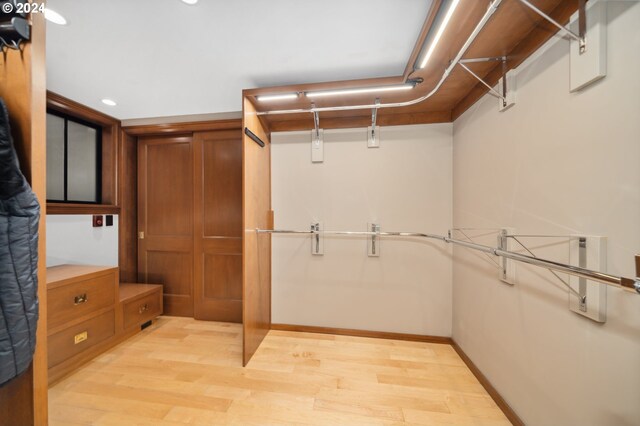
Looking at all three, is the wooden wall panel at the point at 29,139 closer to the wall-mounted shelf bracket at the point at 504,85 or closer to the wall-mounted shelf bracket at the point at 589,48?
the wall-mounted shelf bracket at the point at 504,85

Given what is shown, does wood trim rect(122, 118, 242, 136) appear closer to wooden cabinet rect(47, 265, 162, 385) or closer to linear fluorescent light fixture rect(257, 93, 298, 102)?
linear fluorescent light fixture rect(257, 93, 298, 102)

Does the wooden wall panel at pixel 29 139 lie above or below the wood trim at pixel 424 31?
below

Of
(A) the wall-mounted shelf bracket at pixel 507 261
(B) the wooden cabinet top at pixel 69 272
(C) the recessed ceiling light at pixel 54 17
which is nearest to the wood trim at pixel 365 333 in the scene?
(A) the wall-mounted shelf bracket at pixel 507 261

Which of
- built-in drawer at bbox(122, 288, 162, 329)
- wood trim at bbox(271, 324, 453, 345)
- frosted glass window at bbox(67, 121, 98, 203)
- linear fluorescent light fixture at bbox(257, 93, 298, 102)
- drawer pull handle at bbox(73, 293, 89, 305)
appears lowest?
wood trim at bbox(271, 324, 453, 345)

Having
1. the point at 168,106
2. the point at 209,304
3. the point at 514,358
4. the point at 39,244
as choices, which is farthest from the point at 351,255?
the point at 168,106

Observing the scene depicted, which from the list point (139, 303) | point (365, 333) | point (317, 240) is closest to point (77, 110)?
point (139, 303)

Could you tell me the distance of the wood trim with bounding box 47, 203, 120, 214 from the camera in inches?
81.6

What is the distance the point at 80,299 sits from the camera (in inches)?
72.1

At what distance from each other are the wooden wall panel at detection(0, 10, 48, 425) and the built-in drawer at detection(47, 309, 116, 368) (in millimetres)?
1271

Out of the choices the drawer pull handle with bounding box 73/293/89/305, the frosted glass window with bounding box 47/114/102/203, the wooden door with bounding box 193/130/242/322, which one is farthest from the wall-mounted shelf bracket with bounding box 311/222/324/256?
the frosted glass window with bounding box 47/114/102/203

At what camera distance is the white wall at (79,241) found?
2127 millimetres

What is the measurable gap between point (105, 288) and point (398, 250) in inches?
114

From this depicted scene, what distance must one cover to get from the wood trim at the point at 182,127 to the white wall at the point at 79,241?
1.11 m

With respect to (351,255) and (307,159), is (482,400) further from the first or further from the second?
(307,159)
